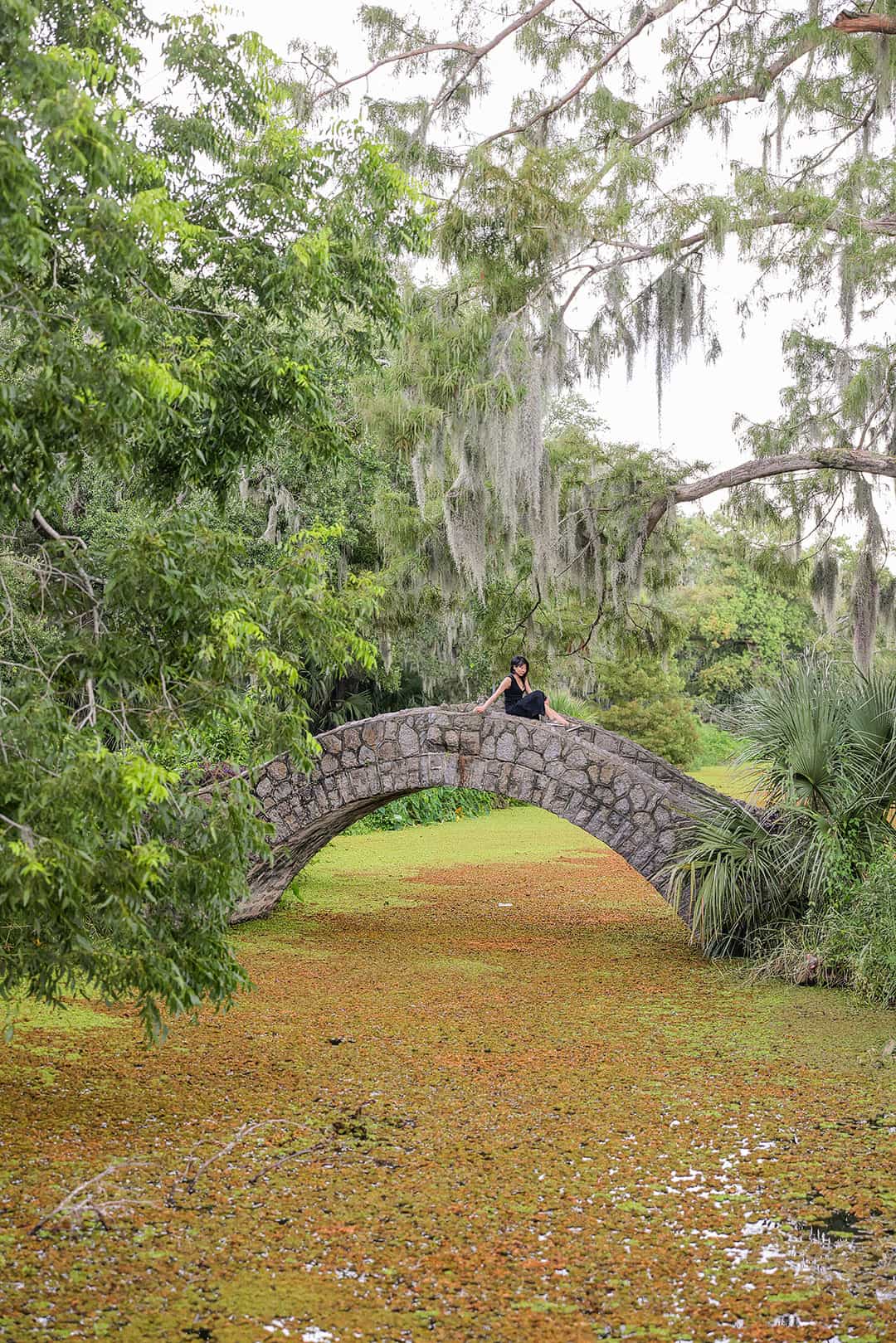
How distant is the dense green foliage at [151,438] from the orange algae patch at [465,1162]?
28.6 inches

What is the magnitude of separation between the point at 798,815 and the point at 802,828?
0.37ft

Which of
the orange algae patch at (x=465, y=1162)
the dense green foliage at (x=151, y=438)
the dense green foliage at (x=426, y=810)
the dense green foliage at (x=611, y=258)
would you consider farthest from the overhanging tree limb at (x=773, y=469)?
the dense green foliage at (x=426, y=810)

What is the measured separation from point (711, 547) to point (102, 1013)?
2826 cm

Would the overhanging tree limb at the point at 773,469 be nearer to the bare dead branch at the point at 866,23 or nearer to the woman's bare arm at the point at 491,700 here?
the woman's bare arm at the point at 491,700

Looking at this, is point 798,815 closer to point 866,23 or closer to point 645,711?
point 866,23

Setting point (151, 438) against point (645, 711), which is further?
point (645, 711)

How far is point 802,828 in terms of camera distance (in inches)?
316

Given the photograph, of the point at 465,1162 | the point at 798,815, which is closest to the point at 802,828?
the point at 798,815

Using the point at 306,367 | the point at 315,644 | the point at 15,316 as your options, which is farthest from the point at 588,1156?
the point at 15,316

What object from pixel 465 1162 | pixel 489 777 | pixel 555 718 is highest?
pixel 555 718

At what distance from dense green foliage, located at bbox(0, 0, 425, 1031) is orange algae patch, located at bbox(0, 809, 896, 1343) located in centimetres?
73

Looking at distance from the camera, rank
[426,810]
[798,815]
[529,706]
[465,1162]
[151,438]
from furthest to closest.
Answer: [426,810], [529,706], [798,815], [465,1162], [151,438]

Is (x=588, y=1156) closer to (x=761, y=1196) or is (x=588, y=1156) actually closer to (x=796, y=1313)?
(x=761, y=1196)

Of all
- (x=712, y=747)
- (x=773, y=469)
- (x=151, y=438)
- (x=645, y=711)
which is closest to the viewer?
(x=151, y=438)
